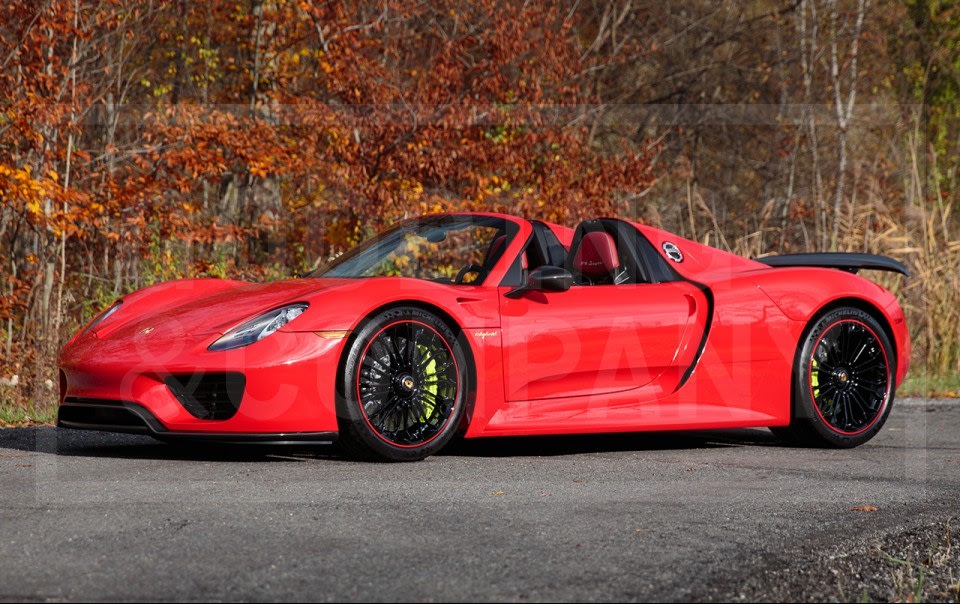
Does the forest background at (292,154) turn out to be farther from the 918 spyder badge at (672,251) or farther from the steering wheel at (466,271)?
the 918 spyder badge at (672,251)

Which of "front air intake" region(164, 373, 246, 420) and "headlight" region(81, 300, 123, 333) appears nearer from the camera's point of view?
"front air intake" region(164, 373, 246, 420)

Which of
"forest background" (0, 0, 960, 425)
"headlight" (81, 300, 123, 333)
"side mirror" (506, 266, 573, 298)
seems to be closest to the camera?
"side mirror" (506, 266, 573, 298)

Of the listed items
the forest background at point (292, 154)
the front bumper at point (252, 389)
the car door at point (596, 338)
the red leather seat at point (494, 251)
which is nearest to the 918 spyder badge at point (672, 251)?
the car door at point (596, 338)

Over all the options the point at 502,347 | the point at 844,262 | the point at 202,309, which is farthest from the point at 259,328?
the point at 844,262

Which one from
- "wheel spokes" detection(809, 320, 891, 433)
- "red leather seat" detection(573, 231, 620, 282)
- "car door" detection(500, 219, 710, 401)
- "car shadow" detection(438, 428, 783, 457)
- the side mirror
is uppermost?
"red leather seat" detection(573, 231, 620, 282)

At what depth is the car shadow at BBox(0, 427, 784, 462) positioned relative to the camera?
6004 millimetres

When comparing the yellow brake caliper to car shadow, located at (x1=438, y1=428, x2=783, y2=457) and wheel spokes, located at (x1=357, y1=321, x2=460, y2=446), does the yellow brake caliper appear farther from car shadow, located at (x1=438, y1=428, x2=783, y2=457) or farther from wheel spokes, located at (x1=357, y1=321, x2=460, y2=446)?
car shadow, located at (x1=438, y1=428, x2=783, y2=457)

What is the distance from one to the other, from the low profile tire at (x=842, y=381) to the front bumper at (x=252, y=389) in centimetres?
288

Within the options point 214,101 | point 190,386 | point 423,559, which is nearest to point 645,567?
point 423,559

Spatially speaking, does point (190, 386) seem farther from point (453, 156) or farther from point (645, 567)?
point (453, 156)

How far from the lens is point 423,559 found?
3586mm

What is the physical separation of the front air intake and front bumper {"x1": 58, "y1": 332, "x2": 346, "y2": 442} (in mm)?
20

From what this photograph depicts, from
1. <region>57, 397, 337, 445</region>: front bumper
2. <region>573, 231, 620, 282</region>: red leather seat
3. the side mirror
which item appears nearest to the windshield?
the side mirror

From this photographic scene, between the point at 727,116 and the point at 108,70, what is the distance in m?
12.8
